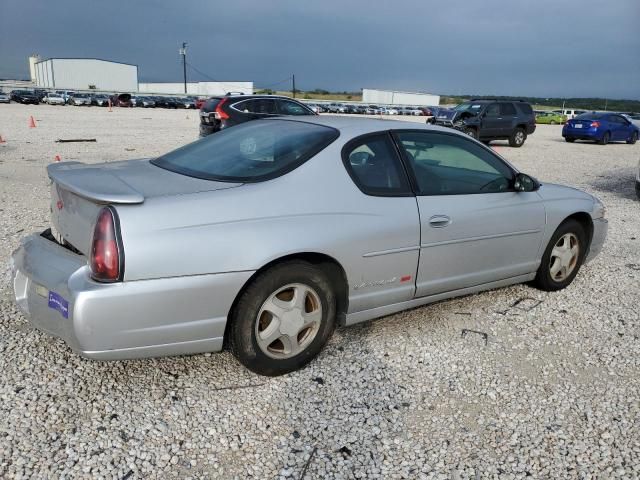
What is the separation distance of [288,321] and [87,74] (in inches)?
4385

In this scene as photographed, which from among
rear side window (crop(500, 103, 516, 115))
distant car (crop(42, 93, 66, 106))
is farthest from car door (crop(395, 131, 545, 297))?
distant car (crop(42, 93, 66, 106))

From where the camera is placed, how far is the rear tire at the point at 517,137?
19.2 metres

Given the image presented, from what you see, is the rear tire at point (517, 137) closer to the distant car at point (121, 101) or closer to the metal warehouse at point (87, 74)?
→ the distant car at point (121, 101)

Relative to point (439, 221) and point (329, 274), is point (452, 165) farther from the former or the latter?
point (329, 274)

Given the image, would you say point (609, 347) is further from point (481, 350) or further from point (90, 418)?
point (90, 418)

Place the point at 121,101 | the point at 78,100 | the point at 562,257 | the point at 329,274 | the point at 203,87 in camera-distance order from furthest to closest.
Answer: the point at 203,87, the point at 121,101, the point at 78,100, the point at 562,257, the point at 329,274

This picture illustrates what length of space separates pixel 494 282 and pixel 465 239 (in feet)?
1.98

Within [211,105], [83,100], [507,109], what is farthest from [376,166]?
[83,100]

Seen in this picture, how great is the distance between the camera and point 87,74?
10106cm

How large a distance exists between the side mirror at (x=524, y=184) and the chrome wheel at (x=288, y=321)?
1904 millimetres

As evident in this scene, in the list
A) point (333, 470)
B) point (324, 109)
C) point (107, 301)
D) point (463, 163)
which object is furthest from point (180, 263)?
point (324, 109)

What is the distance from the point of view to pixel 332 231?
3.07 m

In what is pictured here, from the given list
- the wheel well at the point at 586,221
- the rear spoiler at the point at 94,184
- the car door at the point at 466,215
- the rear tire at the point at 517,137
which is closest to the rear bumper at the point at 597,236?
the wheel well at the point at 586,221

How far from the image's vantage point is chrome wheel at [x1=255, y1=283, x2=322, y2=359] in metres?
3.00
